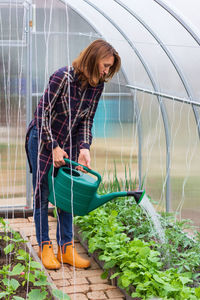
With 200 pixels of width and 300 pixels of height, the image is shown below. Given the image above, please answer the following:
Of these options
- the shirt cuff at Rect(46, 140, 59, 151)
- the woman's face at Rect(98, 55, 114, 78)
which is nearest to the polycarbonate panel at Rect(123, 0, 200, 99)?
the woman's face at Rect(98, 55, 114, 78)

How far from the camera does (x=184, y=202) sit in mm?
3812

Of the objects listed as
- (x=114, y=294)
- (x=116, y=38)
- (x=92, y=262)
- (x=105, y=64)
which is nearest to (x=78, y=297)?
(x=114, y=294)

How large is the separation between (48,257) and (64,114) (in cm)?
95

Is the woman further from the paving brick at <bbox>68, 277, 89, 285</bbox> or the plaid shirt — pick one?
the paving brick at <bbox>68, 277, 89, 285</bbox>

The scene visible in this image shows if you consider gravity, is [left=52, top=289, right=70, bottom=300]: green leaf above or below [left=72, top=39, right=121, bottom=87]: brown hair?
below

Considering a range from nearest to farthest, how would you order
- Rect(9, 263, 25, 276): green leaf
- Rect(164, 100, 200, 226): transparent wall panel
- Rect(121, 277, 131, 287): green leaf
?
Rect(9, 263, 25, 276): green leaf < Rect(121, 277, 131, 287): green leaf < Rect(164, 100, 200, 226): transparent wall panel

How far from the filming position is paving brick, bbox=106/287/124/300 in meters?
2.85

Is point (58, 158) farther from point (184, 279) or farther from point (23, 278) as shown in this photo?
point (184, 279)

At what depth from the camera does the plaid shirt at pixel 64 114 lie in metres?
2.77

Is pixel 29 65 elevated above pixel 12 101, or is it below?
above

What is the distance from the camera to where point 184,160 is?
12.4ft

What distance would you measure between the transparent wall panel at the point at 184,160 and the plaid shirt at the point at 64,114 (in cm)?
93

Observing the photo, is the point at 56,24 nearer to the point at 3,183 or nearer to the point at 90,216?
the point at 3,183

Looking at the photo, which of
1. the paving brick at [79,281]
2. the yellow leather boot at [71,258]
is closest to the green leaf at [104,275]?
the paving brick at [79,281]
